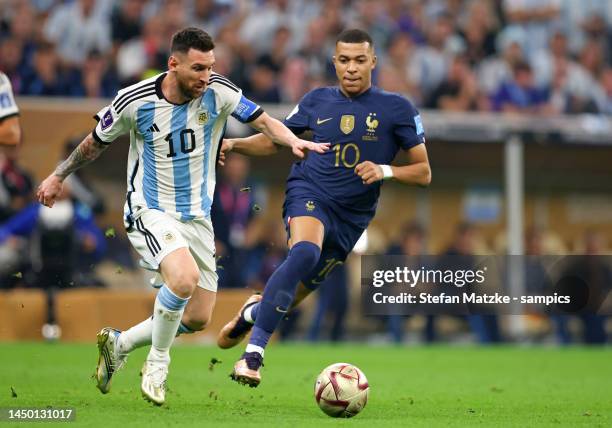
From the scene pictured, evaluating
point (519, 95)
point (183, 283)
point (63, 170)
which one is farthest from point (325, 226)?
point (519, 95)

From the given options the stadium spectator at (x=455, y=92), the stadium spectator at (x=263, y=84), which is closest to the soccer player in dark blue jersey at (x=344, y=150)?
the stadium spectator at (x=263, y=84)

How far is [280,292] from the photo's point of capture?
8305mm

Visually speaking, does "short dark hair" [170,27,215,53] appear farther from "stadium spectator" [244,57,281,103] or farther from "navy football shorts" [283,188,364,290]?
"stadium spectator" [244,57,281,103]

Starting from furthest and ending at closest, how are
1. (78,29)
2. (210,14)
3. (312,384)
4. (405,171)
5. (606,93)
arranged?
(606,93), (210,14), (78,29), (312,384), (405,171)

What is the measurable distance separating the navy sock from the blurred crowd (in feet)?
28.2

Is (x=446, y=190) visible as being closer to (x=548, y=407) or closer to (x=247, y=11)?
(x=247, y=11)

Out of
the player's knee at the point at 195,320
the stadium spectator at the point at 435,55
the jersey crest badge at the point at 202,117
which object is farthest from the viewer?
the stadium spectator at the point at 435,55

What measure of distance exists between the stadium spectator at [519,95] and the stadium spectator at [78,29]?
21.8 ft

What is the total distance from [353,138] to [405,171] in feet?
1.91

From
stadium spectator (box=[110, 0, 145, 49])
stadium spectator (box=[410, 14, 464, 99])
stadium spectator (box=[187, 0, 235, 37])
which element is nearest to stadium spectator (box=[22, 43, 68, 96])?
stadium spectator (box=[110, 0, 145, 49])

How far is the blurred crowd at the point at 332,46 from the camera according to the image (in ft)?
55.6

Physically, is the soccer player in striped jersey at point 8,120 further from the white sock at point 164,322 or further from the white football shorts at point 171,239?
the white sock at point 164,322

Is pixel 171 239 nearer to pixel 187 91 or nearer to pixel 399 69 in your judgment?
pixel 187 91

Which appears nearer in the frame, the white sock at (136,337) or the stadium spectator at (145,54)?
the white sock at (136,337)
